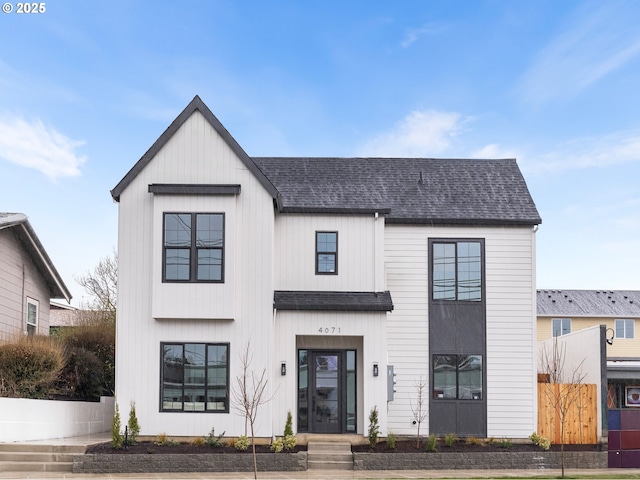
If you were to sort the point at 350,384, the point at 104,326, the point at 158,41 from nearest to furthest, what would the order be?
the point at 158,41
the point at 350,384
the point at 104,326

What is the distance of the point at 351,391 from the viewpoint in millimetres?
22375

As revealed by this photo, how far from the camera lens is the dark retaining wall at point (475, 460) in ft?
66.0

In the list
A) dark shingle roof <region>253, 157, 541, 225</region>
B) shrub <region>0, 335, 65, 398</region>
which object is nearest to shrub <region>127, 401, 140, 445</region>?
shrub <region>0, 335, 65, 398</region>

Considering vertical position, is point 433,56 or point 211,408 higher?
point 433,56

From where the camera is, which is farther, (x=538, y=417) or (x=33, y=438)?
(x=538, y=417)

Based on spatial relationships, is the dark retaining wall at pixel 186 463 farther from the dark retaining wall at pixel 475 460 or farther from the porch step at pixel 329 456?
the dark retaining wall at pixel 475 460

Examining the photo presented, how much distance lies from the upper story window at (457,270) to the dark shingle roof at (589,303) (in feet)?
94.2

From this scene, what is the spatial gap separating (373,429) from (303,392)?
2.45 m

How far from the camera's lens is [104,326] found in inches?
1100

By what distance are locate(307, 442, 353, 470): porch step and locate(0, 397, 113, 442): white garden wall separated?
21.7 feet

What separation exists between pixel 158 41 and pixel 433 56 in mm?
7297

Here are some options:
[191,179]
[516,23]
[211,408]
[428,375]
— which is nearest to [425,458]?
Answer: [428,375]

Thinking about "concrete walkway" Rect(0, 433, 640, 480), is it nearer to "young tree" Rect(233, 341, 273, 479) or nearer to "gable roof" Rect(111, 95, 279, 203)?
"young tree" Rect(233, 341, 273, 479)

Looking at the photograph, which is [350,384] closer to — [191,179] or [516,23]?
[191,179]
